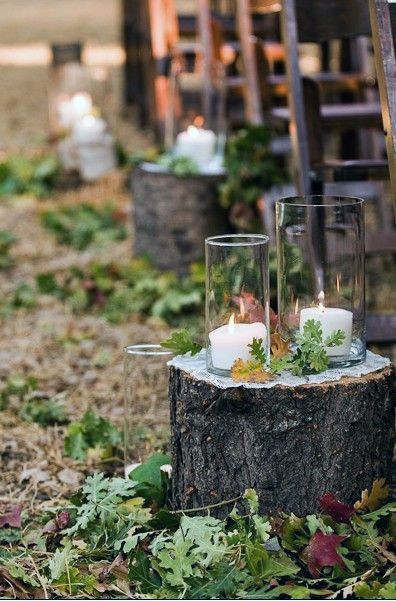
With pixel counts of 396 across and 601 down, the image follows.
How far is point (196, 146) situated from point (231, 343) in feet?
10.4

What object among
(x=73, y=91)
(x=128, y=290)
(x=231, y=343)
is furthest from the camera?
(x=73, y=91)

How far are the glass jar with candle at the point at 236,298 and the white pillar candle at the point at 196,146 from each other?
118 inches

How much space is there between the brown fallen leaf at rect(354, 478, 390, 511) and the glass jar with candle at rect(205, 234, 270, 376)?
0.40 meters

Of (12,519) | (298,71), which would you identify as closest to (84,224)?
(298,71)

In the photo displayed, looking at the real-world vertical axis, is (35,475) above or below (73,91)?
below

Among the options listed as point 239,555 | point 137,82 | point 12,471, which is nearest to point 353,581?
point 239,555

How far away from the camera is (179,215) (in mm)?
5703

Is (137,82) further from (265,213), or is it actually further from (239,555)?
(239,555)

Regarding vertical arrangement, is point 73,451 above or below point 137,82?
below

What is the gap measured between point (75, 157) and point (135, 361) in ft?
16.6

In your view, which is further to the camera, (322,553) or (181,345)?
(181,345)

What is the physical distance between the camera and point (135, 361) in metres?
3.33

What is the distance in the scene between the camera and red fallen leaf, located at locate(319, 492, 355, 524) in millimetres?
2711

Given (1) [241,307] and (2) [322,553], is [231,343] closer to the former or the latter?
(1) [241,307]
